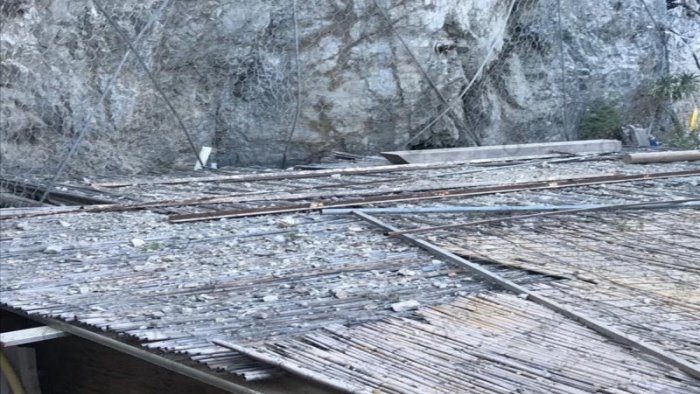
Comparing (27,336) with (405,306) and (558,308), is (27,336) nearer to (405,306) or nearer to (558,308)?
(405,306)

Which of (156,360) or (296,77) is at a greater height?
(296,77)

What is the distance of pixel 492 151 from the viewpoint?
8.48 m

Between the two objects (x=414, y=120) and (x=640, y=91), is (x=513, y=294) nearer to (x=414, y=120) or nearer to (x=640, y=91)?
(x=414, y=120)

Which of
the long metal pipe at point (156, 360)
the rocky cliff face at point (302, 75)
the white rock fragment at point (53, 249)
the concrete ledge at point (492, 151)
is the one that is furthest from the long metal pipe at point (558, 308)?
the rocky cliff face at point (302, 75)

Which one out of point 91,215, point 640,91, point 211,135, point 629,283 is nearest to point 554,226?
point 629,283

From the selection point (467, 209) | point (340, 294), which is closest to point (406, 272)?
point (340, 294)

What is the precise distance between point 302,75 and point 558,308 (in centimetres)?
589

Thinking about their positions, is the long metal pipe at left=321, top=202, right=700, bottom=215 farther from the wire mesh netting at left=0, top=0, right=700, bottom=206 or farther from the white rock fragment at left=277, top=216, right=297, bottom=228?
the wire mesh netting at left=0, top=0, right=700, bottom=206

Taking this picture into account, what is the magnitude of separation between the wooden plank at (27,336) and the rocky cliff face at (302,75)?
13.9 ft

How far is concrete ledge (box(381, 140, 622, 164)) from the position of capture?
315 inches

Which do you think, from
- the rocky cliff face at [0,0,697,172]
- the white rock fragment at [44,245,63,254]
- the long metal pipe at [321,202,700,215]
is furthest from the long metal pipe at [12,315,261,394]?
the rocky cliff face at [0,0,697,172]

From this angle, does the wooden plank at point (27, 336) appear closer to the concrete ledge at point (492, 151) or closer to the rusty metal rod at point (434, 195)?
the rusty metal rod at point (434, 195)

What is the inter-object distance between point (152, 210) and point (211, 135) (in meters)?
3.26

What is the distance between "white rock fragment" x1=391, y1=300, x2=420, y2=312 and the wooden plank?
1.16 meters
